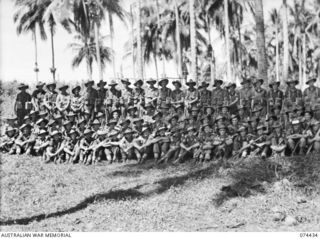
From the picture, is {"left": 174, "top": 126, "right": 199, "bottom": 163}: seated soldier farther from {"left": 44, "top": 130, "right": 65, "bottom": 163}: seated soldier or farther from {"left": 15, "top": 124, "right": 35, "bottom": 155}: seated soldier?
{"left": 15, "top": 124, "right": 35, "bottom": 155}: seated soldier

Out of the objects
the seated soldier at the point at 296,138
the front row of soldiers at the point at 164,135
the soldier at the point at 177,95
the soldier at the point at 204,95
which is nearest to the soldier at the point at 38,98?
the front row of soldiers at the point at 164,135

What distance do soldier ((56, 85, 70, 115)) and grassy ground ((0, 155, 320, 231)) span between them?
2.51 meters

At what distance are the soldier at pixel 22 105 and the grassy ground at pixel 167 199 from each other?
295 cm

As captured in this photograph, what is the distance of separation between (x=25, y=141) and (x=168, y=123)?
4.50m

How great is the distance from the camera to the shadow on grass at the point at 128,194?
9.35 metres

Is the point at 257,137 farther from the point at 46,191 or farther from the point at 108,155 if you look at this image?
the point at 46,191

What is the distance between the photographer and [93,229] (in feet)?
28.1

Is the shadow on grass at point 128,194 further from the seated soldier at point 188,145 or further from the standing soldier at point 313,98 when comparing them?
the standing soldier at point 313,98

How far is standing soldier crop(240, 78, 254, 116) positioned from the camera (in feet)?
40.1

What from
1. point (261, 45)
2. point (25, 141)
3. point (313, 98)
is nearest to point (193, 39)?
point (261, 45)

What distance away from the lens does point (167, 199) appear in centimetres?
972

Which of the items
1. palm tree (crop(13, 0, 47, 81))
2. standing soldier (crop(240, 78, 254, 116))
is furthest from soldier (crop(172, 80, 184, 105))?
palm tree (crop(13, 0, 47, 81))

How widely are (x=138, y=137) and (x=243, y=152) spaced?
9.69 feet

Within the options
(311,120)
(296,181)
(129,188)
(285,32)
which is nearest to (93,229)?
(129,188)
